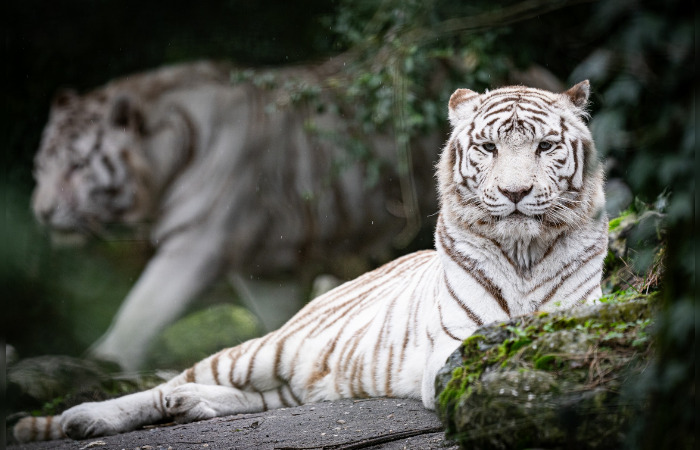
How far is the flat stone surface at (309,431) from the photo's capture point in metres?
2.51

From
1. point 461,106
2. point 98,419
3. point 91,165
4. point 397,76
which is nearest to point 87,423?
point 98,419

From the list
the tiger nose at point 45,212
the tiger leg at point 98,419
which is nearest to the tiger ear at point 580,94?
the tiger leg at point 98,419

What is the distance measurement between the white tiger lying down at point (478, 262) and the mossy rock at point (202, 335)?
2.22m

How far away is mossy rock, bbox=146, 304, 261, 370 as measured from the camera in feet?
19.1

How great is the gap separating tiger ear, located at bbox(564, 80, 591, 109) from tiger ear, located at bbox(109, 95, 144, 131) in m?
4.16

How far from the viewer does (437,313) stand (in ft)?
10.3

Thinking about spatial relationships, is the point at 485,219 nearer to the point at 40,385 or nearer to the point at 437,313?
the point at 437,313

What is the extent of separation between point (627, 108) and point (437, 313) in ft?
5.57

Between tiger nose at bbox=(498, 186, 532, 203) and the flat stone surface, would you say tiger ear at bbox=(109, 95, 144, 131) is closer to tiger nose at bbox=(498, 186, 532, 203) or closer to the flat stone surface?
the flat stone surface

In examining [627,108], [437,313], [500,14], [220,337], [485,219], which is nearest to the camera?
[627,108]

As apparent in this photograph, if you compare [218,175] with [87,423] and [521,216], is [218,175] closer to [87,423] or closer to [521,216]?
[87,423]

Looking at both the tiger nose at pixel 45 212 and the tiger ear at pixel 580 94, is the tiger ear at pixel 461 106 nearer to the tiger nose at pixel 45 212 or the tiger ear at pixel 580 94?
the tiger ear at pixel 580 94

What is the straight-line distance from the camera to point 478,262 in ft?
9.85

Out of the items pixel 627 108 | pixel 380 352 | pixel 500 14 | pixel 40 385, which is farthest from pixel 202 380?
pixel 627 108
